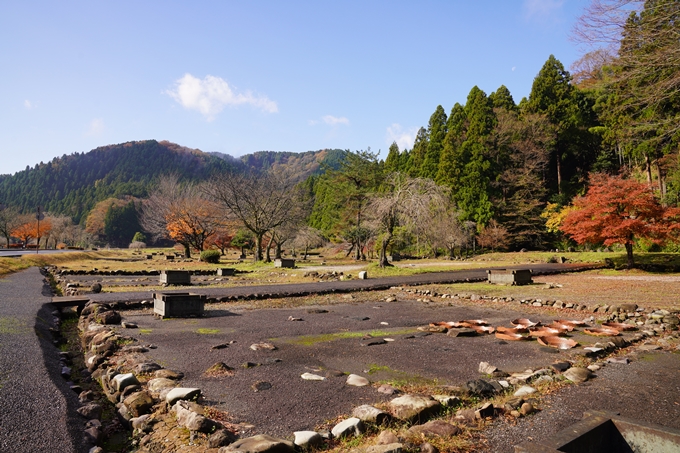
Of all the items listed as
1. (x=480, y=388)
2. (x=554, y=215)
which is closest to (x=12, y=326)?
(x=480, y=388)

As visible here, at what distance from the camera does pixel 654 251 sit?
80.5 feet

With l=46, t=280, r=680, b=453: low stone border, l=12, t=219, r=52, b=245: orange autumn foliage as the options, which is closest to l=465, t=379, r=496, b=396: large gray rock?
l=46, t=280, r=680, b=453: low stone border

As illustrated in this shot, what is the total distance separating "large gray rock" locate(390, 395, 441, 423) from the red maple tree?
59.6ft

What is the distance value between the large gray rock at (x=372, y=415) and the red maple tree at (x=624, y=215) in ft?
61.1

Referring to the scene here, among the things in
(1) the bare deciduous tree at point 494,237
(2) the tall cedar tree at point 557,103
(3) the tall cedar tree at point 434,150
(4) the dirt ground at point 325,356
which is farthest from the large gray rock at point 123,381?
(2) the tall cedar tree at point 557,103

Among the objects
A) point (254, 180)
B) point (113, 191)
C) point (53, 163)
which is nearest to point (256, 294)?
point (254, 180)

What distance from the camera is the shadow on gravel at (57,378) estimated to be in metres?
3.16

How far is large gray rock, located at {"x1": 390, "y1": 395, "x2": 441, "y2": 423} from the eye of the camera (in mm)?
→ 3400

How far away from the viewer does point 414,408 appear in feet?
11.3

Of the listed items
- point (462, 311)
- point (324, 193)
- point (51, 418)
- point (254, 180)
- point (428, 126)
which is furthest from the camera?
point (324, 193)

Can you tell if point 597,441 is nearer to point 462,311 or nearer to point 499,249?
point 462,311

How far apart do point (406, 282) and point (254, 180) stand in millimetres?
19356

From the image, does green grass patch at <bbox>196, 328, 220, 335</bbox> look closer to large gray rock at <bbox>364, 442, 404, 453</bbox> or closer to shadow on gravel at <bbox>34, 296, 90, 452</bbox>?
shadow on gravel at <bbox>34, 296, 90, 452</bbox>

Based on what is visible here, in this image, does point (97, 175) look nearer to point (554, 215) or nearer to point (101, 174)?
point (101, 174)
